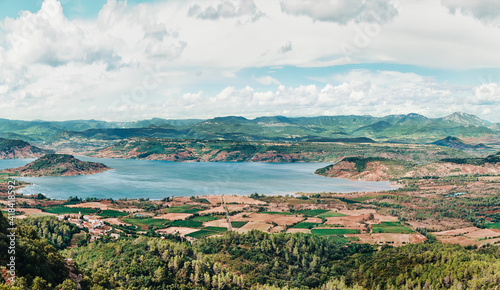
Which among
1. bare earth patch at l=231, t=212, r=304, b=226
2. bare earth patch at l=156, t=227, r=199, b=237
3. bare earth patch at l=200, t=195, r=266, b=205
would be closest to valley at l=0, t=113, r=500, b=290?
bare earth patch at l=231, t=212, r=304, b=226

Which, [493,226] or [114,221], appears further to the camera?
[493,226]

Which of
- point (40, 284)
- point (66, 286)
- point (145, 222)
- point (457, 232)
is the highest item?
point (40, 284)

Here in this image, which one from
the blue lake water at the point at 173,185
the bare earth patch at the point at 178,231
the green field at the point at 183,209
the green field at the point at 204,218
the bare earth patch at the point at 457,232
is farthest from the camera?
the blue lake water at the point at 173,185

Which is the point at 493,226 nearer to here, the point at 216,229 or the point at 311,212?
the point at 311,212

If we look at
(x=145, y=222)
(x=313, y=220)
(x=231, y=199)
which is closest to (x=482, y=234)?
(x=313, y=220)

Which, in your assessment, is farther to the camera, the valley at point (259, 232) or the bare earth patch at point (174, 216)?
the bare earth patch at point (174, 216)

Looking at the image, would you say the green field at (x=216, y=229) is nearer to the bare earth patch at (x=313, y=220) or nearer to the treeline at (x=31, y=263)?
the bare earth patch at (x=313, y=220)

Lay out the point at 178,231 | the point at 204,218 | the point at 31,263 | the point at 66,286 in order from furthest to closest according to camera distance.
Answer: the point at 204,218 < the point at 178,231 < the point at 31,263 < the point at 66,286

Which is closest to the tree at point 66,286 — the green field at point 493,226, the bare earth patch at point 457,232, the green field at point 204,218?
the green field at point 204,218

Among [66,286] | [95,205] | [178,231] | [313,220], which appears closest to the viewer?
[66,286]
